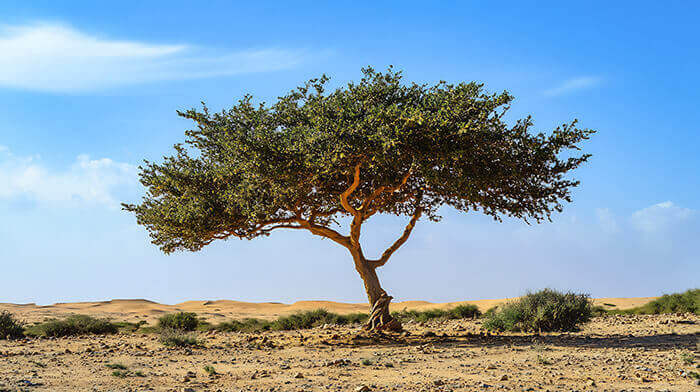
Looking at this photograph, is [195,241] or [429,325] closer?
[195,241]

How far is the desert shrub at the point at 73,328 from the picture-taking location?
2321 centimetres

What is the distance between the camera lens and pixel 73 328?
2389cm

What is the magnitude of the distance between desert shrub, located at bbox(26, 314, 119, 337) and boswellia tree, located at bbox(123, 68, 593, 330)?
6.75m

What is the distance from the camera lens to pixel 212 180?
19.3m

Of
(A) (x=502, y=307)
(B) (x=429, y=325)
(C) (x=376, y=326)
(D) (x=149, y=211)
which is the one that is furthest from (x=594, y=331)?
(D) (x=149, y=211)

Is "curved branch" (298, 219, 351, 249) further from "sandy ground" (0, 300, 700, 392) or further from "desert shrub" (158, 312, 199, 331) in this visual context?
"desert shrub" (158, 312, 199, 331)

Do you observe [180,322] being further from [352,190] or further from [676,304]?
[676,304]

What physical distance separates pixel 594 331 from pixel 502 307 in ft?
11.6

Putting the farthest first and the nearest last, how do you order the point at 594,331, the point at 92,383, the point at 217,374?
the point at 594,331
the point at 217,374
the point at 92,383

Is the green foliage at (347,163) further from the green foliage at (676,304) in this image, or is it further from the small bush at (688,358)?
the green foliage at (676,304)

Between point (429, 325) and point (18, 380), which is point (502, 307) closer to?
point (429, 325)

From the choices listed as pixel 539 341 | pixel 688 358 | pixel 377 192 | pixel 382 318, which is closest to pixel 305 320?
pixel 382 318

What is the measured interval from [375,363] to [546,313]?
960cm

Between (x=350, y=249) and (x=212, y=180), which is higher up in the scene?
(x=212, y=180)
